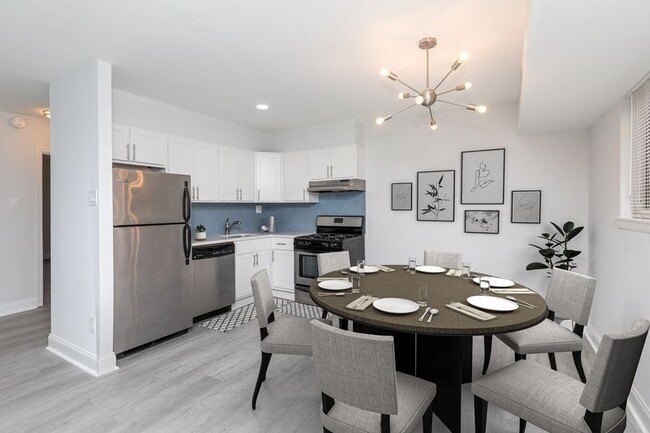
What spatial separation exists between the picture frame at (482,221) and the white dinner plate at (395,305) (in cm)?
263

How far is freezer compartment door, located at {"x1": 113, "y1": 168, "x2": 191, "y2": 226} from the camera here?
→ 113 inches

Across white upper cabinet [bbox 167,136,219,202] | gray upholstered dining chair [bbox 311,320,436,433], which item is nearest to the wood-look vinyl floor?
Result: gray upholstered dining chair [bbox 311,320,436,433]

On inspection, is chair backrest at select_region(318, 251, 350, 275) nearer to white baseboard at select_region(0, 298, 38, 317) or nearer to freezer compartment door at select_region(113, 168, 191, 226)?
freezer compartment door at select_region(113, 168, 191, 226)

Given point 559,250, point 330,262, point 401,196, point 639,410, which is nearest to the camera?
point 639,410

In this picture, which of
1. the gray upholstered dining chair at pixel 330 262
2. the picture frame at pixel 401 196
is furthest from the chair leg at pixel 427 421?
the picture frame at pixel 401 196

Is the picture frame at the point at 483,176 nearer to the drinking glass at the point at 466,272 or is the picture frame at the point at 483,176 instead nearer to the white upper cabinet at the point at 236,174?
the drinking glass at the point at 466,272

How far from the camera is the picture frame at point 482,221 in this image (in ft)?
13.2

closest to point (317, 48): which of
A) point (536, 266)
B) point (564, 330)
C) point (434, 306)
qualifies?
point (434, 306)

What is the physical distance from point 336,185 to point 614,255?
3081 millimetres

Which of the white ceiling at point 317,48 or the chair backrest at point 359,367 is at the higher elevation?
the white ceiling at point 317,48

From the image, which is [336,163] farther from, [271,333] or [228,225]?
[271,333]

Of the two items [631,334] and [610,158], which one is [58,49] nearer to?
[631,334]

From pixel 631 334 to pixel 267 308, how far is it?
6.31ft

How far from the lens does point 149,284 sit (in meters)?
3.10
